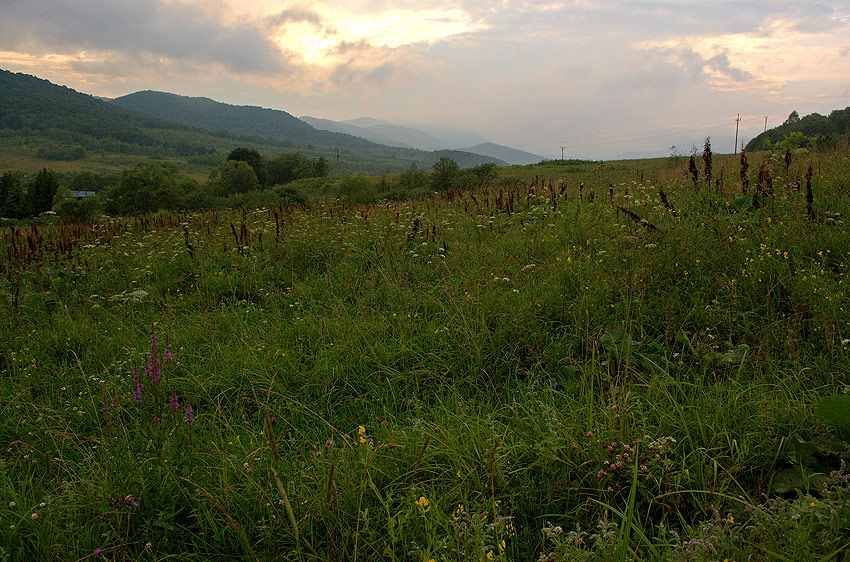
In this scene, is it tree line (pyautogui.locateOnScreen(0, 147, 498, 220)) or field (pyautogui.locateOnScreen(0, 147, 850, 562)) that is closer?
field (pyautogui.locateOnScreen(0, 147, 850, 562))

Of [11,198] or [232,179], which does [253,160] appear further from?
[11,198]

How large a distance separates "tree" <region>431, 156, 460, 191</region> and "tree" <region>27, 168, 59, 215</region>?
36499 mm

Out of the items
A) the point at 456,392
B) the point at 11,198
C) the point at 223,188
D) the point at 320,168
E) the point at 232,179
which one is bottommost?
the point at 456,392

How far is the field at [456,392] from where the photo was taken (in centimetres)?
199

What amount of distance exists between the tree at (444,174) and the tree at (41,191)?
36.5 metres

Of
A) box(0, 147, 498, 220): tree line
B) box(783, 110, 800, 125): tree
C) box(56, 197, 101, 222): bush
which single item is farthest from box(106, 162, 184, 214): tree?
box(783, 110, 800, 125): tree

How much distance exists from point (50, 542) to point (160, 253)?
5990mm

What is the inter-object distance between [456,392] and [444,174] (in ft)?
72.1

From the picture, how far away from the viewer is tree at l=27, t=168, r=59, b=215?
39.2m

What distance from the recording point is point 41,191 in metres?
40.5

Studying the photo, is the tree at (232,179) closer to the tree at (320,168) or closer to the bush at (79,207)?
the tree at (320,168)

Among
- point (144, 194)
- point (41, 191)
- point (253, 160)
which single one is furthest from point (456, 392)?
point (253, 160)

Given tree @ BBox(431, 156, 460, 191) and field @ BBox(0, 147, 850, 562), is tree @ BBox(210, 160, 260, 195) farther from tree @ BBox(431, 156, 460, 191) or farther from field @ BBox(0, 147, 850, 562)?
field @ BBox(0, 147, 850, 562)

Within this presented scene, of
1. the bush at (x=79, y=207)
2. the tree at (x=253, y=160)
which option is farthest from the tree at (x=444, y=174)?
the tree at (x=253, y=160)
